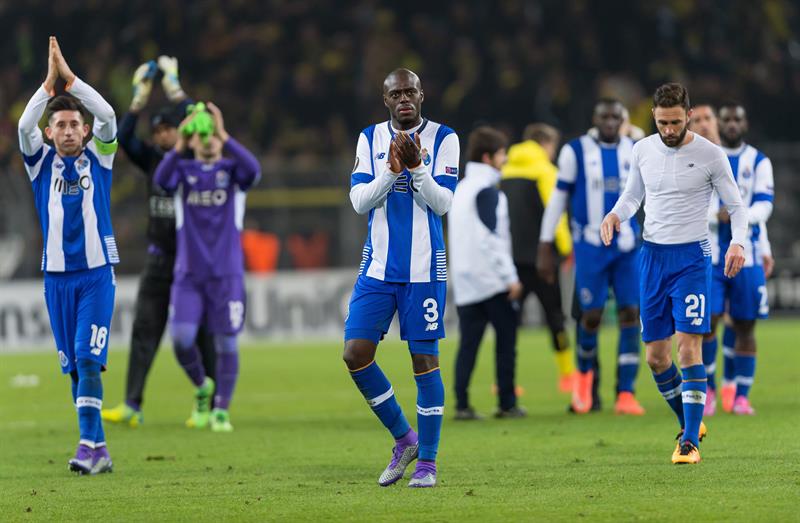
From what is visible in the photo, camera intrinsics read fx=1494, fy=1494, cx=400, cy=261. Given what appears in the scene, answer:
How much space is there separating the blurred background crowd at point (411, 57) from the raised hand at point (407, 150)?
58.5 feet

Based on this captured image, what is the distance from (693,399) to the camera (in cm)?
883

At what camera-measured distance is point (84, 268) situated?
938 cm

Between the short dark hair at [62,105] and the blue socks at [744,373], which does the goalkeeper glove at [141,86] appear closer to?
the short dark hair at [62,105]

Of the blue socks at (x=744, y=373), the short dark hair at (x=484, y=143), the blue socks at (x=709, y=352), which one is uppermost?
the short dark hair at (x=484, y=143)

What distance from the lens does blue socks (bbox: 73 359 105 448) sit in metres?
9.26

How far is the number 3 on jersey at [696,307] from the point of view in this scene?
8867 millimetres

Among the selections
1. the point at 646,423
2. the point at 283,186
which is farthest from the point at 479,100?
the point at 646,423

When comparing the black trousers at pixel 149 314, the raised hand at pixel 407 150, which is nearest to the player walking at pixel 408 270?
the raised hand at pixel 407 150

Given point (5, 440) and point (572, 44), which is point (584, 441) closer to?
point (5, 440)

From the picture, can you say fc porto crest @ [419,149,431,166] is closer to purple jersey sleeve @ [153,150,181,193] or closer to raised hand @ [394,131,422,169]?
raised hand @ [394,131,422,169]

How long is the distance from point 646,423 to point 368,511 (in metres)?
4.70

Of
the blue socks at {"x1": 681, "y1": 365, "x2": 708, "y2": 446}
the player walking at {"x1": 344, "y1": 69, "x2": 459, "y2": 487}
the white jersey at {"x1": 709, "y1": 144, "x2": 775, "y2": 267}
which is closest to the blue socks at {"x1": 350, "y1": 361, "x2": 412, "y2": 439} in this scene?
the player walking at {"x1": 344, "y1": 69, "x2": 459, "y2": 487}

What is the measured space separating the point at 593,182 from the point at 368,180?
452 centimetres

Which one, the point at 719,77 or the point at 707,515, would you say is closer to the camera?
the point at 707,515
